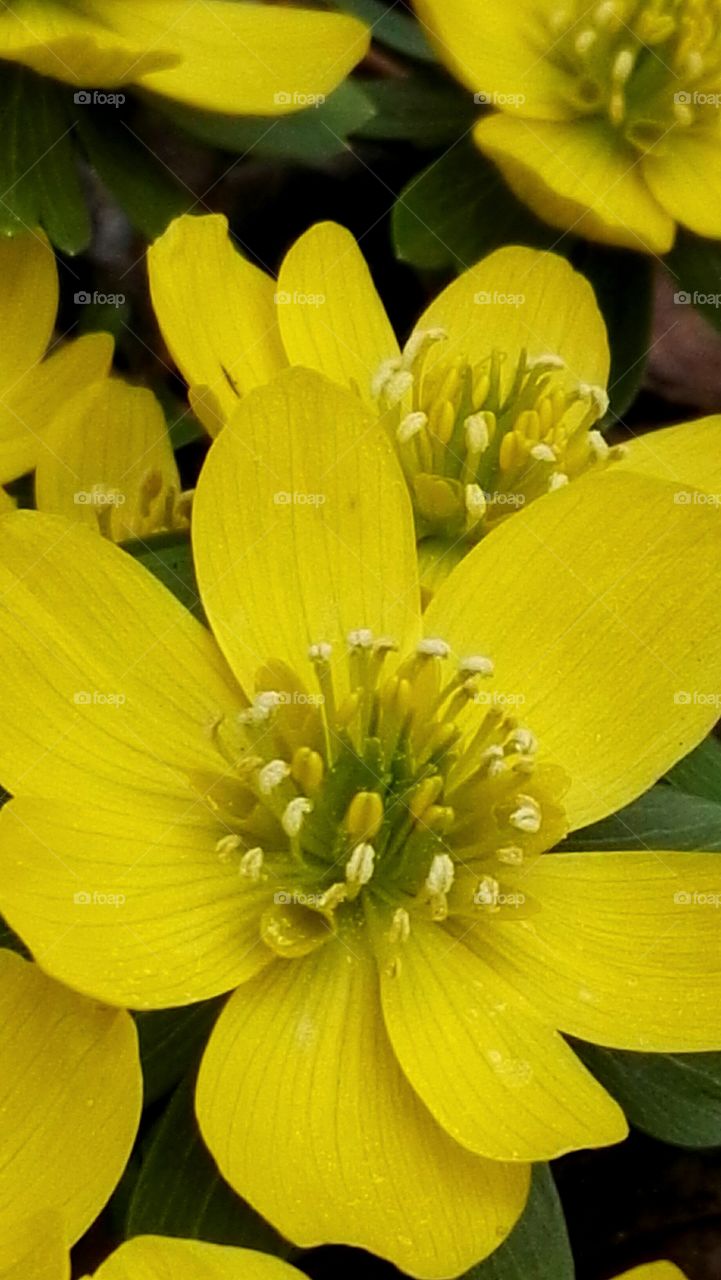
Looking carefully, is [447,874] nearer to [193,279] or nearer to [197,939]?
[197,939]

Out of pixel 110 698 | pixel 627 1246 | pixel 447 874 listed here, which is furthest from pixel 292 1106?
pixel 627 1246

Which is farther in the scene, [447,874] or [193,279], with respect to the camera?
[193,279]

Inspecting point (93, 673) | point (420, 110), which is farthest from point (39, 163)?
point (93, 673)

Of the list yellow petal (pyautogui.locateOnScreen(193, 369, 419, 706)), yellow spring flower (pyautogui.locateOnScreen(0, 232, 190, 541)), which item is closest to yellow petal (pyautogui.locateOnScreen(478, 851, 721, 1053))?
yellow petal (pyautogui.locateOnScreen(193, 369, 419, 706))

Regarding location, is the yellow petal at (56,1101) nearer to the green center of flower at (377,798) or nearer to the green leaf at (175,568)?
the green center of flower at (377,798)

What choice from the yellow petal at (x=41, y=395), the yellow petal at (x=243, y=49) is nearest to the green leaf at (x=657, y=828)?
the yellow petal at (x=41, y=395)

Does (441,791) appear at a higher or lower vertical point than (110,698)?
lower
